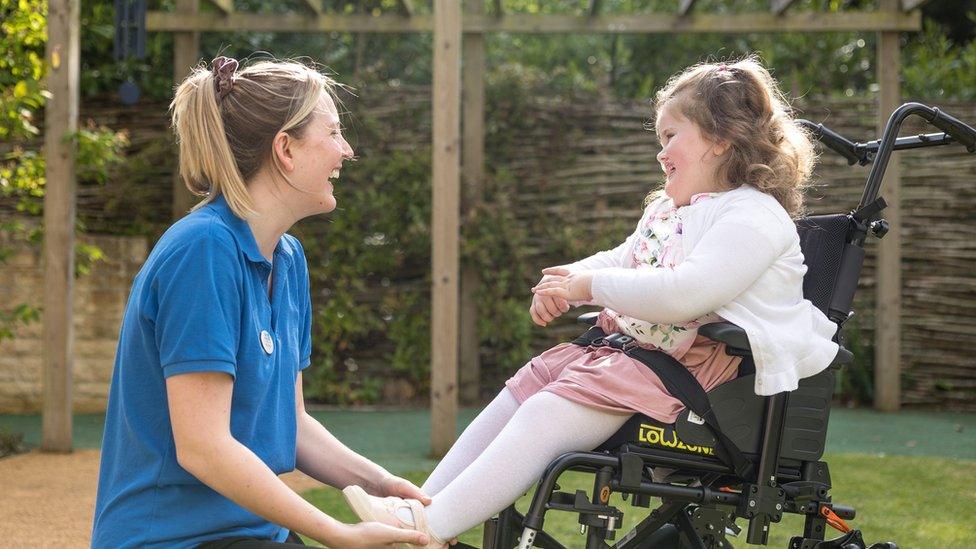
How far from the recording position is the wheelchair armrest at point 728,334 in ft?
6.39

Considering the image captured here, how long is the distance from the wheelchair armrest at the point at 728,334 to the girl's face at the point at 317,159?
2.35 ft

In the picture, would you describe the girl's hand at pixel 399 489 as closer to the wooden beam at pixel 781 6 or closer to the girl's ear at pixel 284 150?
the girl's ear at pixel 284 150

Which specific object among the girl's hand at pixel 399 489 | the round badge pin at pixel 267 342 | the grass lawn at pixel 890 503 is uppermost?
the round badge pin at pixel 267 342

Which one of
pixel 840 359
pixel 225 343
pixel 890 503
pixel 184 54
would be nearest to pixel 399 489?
pixel 225 343

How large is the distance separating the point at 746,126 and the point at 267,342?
102 centimetres

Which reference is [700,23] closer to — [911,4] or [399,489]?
[911,4]

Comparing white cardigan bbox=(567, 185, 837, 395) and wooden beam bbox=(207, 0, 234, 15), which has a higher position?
wooden beam bbox=(207, 0, 234, 15)

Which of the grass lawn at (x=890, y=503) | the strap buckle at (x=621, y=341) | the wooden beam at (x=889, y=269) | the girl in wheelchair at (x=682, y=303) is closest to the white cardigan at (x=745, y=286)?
the girl in wheelchair at (x=682, y=303)

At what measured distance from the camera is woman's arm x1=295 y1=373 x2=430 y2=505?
1962 millimetres

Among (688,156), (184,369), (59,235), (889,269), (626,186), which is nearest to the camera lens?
(184,369)

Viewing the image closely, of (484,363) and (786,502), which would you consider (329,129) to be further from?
(484,363)

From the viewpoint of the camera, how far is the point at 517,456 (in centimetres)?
190

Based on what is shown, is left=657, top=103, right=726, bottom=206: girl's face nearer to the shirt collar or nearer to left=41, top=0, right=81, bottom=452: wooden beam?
the shirt collar

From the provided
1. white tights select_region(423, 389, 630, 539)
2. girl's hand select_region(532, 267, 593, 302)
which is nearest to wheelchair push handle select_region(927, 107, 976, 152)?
girl's hand select_region(532, 267, 593, 302)
